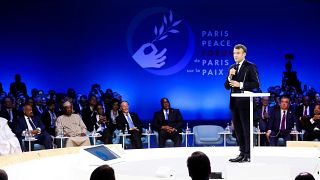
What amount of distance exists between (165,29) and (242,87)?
700cm

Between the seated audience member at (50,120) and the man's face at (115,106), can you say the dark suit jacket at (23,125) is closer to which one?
the seated audience member at (50,120)

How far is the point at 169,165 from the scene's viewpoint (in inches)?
224

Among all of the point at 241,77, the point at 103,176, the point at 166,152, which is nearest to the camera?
the point at 103,176

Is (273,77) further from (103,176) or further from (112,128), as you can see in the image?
(103,176)

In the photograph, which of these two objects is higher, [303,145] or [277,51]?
[277,51]

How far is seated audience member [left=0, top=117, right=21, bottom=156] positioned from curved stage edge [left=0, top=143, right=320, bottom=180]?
5.16ft

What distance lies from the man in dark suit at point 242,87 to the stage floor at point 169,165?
246 mm

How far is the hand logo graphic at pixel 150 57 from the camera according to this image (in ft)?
39.0

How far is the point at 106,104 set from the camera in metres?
10.9

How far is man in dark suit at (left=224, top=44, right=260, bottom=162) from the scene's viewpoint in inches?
200

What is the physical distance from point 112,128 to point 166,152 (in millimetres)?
2904

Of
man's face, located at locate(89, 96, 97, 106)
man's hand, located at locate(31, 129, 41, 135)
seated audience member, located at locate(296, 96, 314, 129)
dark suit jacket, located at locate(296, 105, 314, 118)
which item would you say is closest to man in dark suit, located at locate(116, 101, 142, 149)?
man's face, located at locate(89, 96, 97, 106)

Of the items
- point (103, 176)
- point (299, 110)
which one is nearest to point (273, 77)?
point (299, 110)

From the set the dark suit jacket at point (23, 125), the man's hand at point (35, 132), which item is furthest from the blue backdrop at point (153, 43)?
the man's hand at point (35, 132)
